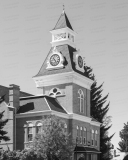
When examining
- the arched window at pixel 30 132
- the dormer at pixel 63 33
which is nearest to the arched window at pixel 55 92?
the arched window at pixel 30 132

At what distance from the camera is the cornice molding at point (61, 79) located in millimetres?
60688

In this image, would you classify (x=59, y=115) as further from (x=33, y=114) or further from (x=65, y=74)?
(x=65, y=74)

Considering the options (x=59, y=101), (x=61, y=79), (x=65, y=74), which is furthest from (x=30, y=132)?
(x=65, y=74)

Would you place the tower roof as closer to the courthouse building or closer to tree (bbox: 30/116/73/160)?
the courthouse building

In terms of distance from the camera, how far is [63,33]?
64312mm

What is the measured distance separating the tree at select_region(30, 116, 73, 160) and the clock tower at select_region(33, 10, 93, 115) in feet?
29.7

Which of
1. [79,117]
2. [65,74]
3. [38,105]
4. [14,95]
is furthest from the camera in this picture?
[79,117]

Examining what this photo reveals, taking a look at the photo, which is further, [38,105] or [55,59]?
[55,59]

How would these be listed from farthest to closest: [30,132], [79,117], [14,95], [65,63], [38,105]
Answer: [65,63]
[79,117]
[14,95]
[38,105]
[30,132]

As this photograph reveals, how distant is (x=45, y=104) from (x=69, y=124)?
5.19m

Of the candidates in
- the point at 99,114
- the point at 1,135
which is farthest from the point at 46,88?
the point at 99,114

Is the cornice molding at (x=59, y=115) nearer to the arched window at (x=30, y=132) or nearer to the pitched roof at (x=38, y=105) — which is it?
the pitched roof at (x=38, y=105)

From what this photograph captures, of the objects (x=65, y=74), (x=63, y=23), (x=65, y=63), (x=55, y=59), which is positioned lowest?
(x=65, y=74)

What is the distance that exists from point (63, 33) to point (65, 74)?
7.25 meters
